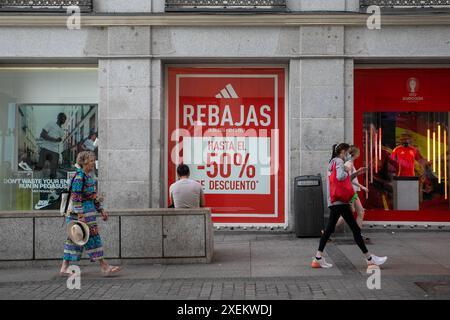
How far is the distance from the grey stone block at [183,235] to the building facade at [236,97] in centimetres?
364

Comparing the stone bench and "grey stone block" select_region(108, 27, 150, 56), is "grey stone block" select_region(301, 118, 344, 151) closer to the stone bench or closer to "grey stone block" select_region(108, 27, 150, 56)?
"grey stone block" select_region(108, 27, 150, 56)

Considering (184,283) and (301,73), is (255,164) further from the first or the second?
(184,283)

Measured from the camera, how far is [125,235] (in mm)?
9727

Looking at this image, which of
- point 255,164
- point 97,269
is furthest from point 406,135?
point 97,269

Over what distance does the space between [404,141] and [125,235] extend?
718 cm

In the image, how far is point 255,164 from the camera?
45.7 ft

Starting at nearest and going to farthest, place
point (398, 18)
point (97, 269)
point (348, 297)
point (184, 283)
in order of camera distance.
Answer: point (348, 297), point (184, 283), point (97, 269), point (398, 18)

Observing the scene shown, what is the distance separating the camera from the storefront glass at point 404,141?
13.7 meters

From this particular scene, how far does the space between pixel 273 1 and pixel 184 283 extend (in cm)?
732

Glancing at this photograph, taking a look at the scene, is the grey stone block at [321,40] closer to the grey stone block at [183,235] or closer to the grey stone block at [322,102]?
the grey stone block at [322,102]

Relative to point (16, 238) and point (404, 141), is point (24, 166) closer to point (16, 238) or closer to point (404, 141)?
point (16, 238)

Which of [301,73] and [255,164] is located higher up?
[301,73]

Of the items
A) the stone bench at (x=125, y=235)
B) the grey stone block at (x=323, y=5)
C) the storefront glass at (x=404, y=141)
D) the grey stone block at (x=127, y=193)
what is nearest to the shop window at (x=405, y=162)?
the storefront glass at (x=404, y=141)

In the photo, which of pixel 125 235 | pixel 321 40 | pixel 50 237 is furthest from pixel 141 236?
pixel 321 40
